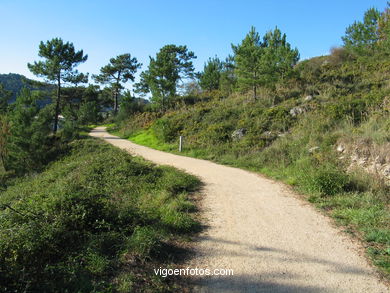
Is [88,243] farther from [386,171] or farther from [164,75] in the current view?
[164,75]

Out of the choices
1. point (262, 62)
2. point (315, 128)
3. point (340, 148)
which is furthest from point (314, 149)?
point (262, 62)

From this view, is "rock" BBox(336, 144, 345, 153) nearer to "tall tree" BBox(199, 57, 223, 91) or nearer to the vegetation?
the vegetation

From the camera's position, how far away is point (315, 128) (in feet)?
35.2

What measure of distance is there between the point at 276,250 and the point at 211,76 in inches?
1285

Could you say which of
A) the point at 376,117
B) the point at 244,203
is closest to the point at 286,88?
the point at 376,117

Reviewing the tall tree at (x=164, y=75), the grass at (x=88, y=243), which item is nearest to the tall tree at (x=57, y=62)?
the tall tree at (x=164, y=75)

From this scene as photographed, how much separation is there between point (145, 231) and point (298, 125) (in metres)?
10.8

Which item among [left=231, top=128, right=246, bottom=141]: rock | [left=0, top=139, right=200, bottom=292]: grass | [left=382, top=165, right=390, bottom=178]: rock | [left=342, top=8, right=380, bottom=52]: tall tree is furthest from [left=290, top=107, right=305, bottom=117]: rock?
[left=342, top=8, right=380, bottom=52]: tall tree

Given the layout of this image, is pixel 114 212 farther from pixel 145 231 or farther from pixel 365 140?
pixel 365 140

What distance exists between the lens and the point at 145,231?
370 cm

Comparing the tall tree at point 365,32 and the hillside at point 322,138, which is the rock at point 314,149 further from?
the tall tree at point 365,32

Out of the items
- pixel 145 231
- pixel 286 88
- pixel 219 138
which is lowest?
pixel 145 231

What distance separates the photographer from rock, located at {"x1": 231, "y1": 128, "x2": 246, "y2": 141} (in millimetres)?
13452

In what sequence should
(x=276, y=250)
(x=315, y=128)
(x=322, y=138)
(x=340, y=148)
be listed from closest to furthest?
(x=276, y=250), (x=340, y=148), (x=322, y=138), (x=315, y=128)
